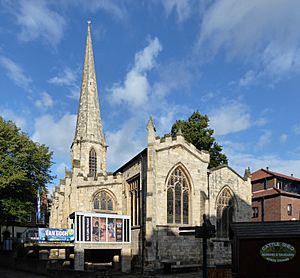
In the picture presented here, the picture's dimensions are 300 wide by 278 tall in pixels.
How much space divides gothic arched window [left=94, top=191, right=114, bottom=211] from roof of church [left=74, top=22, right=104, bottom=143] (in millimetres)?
12627

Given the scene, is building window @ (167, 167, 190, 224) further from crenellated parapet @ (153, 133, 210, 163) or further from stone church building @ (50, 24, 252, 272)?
crenellated parapet @ (153, 133, 210, 163)

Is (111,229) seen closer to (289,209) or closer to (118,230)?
(118,230)

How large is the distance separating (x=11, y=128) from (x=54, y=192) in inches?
613

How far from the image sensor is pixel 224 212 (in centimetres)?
3341

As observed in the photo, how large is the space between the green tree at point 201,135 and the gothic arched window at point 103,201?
1261 cm

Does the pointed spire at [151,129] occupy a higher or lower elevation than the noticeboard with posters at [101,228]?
higher

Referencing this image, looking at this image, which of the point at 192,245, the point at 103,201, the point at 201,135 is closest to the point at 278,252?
the point at 192,245

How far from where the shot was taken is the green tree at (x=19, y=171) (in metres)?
32.4

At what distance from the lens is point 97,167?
4575 cm

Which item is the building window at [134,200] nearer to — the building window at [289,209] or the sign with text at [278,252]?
the sign with text at [278,252]

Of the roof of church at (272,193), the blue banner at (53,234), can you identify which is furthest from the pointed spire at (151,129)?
the roof of church at (272,193)

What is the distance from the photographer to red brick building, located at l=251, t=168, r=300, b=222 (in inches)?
1709

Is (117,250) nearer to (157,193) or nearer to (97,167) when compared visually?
(157,193)

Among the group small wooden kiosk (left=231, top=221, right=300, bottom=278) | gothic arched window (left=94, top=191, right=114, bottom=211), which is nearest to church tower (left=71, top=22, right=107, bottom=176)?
gothic arched window (left=94, top=191, right=114, bottom=211)
